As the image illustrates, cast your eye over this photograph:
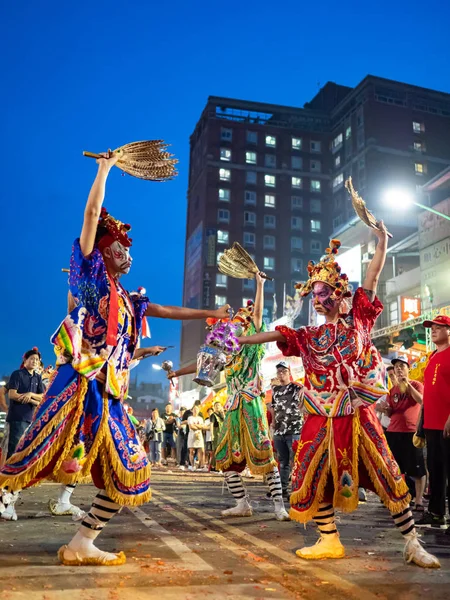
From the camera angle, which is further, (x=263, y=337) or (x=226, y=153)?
(x=226, y=153)

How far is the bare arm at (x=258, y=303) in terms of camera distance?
6.55 m

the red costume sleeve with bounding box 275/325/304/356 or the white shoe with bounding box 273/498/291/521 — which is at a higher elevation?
the red costume sleeve with bounding box 275/325/304/356

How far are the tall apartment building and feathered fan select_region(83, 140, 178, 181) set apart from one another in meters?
60.6

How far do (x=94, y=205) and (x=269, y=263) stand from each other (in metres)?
69.2

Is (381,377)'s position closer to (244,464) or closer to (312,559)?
(312,559)

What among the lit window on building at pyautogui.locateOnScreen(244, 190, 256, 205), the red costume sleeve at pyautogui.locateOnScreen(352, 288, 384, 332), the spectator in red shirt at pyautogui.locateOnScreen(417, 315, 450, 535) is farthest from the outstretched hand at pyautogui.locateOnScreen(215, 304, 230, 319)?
the lit window on building at pyautogui.locateOnScreen(244, 190, 256, 205)

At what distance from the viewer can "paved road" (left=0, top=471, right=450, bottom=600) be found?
343 cm

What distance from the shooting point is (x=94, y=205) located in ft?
13.2

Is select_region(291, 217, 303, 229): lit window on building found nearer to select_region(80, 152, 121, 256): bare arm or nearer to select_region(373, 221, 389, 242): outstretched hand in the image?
select_region(373, 221, 389, 242): outstretched hand

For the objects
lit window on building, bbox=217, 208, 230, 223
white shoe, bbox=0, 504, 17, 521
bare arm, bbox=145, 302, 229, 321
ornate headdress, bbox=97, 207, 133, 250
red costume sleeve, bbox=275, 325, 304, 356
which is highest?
lit window on building, bbox=217, 208, 230, 223

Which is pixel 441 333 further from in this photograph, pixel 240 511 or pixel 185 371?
pixel 240 511

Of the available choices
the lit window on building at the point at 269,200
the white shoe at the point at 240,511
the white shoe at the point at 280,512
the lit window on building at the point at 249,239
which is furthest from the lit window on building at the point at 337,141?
the white shoe at the point at 280,512

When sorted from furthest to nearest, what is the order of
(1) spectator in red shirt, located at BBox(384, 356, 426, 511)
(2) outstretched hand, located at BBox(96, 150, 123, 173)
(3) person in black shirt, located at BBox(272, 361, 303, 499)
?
1. (3) person in black shirt, located at BBox(272, 361, 303, 499)
2. (1) spectator in red shirt, located at BBox(384, 356, 426, 511)
3. (2) outstretched hand, located at BBox(96, 150, 123, 173)

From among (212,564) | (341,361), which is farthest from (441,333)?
(212,564)
